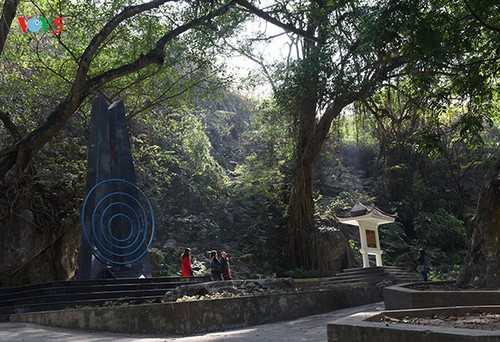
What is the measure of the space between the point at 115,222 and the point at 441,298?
8.07m

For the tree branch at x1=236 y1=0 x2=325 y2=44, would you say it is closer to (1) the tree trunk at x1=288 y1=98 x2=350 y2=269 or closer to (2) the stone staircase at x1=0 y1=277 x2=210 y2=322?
(1) the tree trunk at x1=288 y1=98 x2=350 y2=269

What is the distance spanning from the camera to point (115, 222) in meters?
11.5

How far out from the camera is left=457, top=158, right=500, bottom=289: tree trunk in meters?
6.32

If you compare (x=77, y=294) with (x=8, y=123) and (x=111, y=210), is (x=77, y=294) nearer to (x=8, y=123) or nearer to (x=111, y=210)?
(x=111, y=210)

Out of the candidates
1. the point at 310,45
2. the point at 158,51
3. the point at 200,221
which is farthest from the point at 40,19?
the point at 200,221

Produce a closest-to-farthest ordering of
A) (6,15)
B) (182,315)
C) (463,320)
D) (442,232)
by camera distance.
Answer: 1. (463,320)
2. (182,315)
3. (6,15)
4. (442,232)

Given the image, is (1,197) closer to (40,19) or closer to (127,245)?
(127,245)

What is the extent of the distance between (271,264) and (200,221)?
15.1ft

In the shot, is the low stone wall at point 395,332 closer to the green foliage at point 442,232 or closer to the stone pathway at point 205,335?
the stone pathway at point 205,335

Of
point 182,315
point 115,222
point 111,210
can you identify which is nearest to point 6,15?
point 111,210

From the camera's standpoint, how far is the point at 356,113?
608 inches

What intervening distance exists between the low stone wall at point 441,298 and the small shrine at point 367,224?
29.5 ft

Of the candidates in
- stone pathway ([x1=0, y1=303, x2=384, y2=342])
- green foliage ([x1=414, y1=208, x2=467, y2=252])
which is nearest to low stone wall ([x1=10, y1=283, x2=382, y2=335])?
stone pathway ([x1=0, y1=303, x2=384, y2=342])

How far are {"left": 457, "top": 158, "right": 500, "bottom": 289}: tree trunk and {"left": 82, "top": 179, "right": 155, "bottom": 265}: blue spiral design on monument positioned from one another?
7.02 meters
